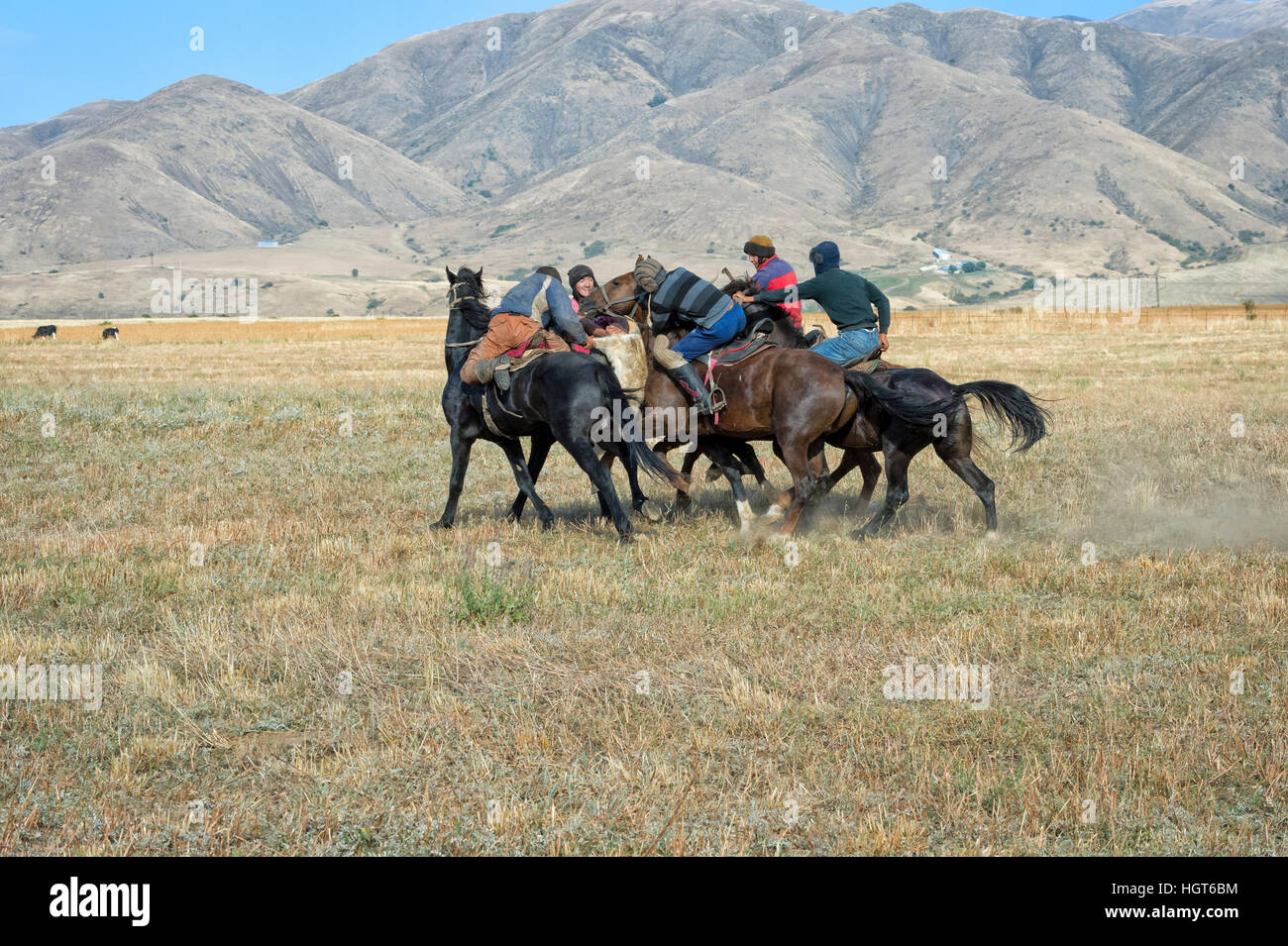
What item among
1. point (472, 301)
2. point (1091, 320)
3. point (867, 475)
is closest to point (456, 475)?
point (472, 301)

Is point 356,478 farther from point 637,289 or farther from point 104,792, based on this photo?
point 104,792

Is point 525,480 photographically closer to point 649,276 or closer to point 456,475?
point 456,475

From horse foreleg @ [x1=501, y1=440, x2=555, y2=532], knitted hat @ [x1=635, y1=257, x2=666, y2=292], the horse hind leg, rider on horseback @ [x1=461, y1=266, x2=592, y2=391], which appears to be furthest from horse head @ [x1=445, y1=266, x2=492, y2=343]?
the horse hind leg

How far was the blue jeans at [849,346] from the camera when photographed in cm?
1048

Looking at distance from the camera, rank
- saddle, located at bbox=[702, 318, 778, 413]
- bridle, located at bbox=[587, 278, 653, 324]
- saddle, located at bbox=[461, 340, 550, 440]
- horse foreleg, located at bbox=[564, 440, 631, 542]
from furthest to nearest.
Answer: bridle, located at bbox=[587, 278, 653, 324], saddle, located at bbox=[702, 318, 778, 413], saddle, located at bbox=[461, 340, 550, 440], horse foreleg, located at bbox=[564, 440, 631, 542]

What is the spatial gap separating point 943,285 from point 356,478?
154066mm

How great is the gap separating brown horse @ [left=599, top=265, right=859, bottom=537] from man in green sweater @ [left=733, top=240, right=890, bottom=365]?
25.7 inches

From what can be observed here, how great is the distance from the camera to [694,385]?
10.1 meters

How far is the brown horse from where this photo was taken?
9.77 meters

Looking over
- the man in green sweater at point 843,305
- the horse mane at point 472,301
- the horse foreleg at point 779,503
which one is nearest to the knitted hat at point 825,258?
the man in green sweater at point 843,305

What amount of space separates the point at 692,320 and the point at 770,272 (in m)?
1.07

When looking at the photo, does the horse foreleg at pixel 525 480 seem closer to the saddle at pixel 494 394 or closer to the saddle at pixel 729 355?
the saddle at pixel 494 394

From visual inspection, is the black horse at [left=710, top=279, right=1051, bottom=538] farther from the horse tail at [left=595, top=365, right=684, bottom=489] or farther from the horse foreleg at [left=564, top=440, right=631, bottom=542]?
the horse foreleg at [left=564, top=440, right=631, bottom=542]

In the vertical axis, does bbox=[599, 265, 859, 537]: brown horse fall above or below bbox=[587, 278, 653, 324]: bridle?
below
